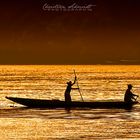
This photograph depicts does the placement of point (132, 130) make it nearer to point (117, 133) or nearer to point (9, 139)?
point (117, 133)

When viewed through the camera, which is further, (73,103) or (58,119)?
(73,103)

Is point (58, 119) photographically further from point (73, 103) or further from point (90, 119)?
point (73, 103)

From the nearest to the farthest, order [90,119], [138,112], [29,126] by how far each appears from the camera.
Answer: [29,126] < [90,119] < [138,112]

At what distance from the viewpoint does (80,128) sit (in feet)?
138

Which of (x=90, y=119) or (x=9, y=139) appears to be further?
(x=90, y=119)

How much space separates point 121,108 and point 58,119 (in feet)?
27.2

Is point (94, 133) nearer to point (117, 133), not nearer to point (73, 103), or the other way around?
point (117, 133)

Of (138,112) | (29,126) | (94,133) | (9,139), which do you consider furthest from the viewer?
(138,112)

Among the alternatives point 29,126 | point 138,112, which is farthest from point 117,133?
point 138,112

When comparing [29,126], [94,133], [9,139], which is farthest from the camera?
[29,126]

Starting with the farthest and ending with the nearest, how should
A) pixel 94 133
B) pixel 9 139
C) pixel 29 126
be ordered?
pixel 29 126, pixel 94 133, pixel 9 139

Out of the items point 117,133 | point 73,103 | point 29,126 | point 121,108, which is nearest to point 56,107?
point 73,103

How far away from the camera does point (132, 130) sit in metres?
41.2

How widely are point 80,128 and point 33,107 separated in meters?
12.1
